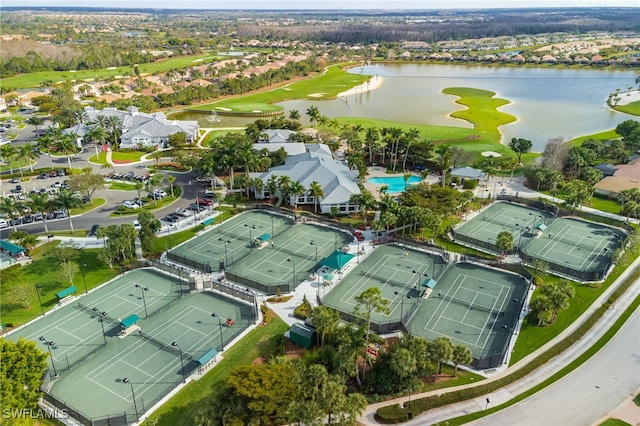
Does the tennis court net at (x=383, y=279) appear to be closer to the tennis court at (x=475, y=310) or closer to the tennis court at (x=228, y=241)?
the tennis court at (x=475, y=310)

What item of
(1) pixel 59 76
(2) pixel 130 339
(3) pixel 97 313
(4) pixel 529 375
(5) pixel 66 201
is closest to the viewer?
(4) pixel 529 375

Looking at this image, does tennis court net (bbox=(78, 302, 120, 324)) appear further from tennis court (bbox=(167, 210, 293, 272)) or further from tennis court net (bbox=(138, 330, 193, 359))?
tennis court (bbox=(167, 210, 293, 272))

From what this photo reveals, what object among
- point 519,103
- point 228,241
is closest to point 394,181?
point 228,241

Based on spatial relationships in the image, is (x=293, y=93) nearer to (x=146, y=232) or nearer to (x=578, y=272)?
(x=146, y=232)

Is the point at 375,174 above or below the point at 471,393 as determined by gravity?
above

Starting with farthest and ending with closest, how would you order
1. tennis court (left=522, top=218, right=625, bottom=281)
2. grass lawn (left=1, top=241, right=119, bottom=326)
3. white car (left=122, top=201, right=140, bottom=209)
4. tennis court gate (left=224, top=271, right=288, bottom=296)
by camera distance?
white car (left=122, top=201, right=140, bottom=209) → tennis court (left=522, top=218, right=625, bottom=281) → tennis court gate (left=224, top=271, right=288, bottom=296) → grass lawn (left=1, top=241, right=119, bottom=326)

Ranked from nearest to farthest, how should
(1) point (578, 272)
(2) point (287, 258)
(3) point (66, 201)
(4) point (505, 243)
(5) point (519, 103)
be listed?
(1) point (578, 272) < (4) point (505, 243) < (2) point (287, 258) < (3) point (66, 201) < (5) point (519, 103)

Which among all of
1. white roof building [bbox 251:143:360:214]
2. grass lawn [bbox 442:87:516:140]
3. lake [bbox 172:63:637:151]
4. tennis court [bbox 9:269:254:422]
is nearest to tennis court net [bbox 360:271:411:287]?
tennis court [bbox 9:269:254:422]

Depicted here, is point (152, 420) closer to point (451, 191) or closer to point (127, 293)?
point (127, 293)
